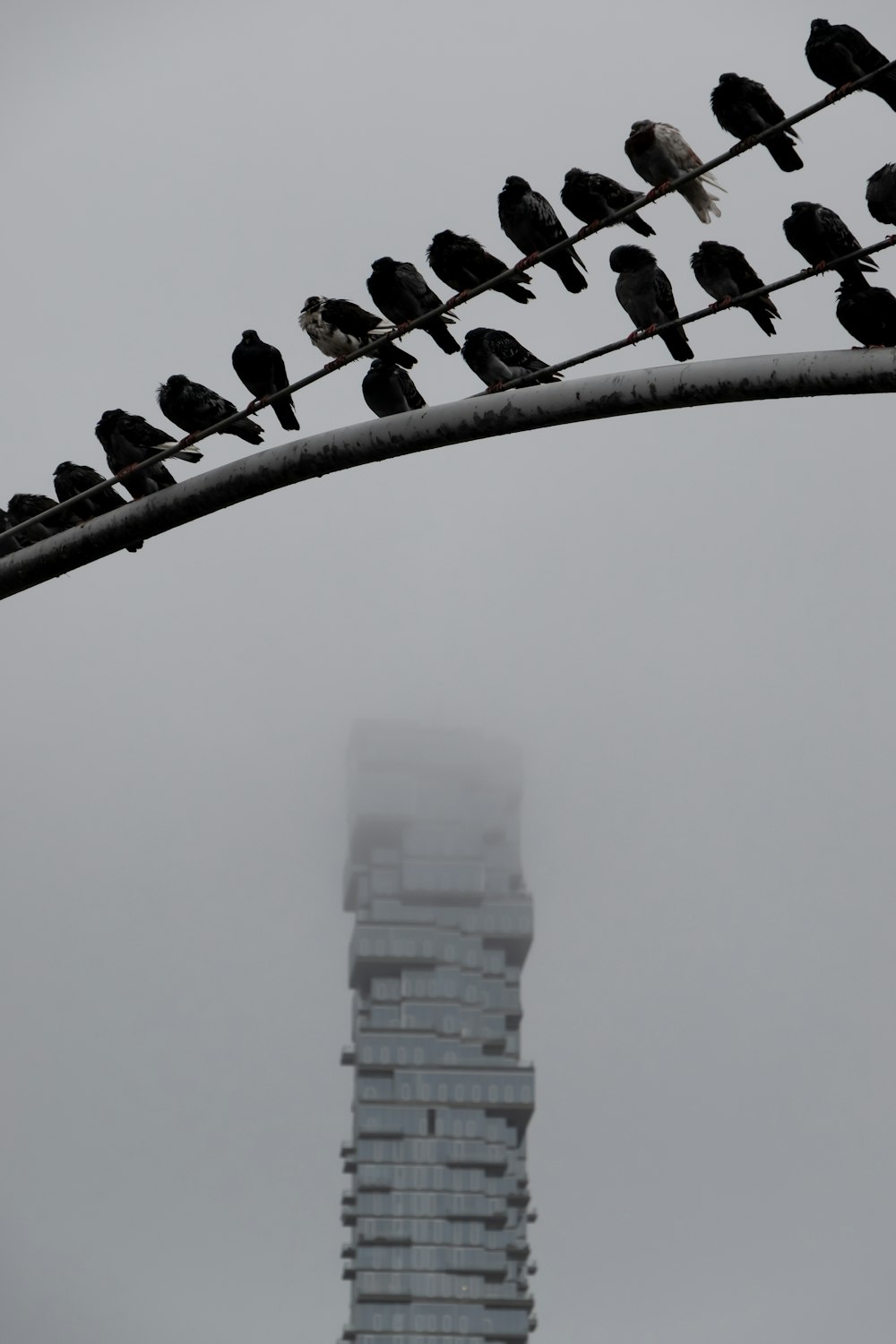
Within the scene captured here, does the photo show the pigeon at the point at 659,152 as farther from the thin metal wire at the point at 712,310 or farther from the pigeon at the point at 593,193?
the thin metal wire at the point at 712,310

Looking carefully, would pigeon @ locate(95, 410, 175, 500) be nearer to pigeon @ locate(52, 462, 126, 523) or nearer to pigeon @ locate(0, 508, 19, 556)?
pigeon @ locate(52, 462, 126, 523)

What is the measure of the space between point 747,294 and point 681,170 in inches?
231

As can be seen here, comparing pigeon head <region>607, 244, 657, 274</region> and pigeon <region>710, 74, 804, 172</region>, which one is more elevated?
pigeon <region>710, 74, 804, 172</region>

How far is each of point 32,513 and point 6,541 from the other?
4400mm

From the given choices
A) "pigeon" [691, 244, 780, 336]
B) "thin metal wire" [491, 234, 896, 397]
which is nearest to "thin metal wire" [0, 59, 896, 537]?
"thin metal wire" [491, 234, 896, 397]

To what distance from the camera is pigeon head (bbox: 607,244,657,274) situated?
16344 millimetres

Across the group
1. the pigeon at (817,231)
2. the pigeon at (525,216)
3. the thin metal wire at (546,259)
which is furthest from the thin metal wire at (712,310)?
the pigeon at (525,216)

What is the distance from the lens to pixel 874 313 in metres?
12.2

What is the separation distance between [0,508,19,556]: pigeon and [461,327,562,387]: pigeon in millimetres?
3640

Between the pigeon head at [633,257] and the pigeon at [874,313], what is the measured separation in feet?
12.4

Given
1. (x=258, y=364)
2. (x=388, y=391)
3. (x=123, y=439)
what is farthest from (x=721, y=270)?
(x=123, y=439)

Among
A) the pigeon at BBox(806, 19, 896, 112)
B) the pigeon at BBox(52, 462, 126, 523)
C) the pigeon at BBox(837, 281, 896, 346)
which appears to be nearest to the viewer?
the pigeon at BBox(837, 281, 896, 346)

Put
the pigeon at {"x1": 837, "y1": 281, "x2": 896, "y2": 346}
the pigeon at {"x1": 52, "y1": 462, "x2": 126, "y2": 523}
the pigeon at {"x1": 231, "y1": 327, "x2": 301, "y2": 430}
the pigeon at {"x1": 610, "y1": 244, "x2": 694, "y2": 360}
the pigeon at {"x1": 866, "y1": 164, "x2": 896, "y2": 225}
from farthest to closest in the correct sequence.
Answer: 1. the pigeon at {"x1": 231, "y1": 327, "x2": 301, "y2": 430}
2. the pigeon at {"x1": 610, "y1": 244, "x2": 694, "y2": 360}
3. the pigeon at {"x1": 52, "y1": 462, "x2": 126, "y2": 523}
4. the pigeon at {"x1": 866, "y1": 164, "x2": 896, "y2": 225}
5. the pigeon at {"x1": 837, "y1": 281, "x2": 896, "y2": 346}

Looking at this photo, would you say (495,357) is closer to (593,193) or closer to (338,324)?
(593,193)
